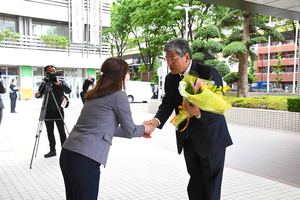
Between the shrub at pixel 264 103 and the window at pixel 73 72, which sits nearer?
the shrub at pixel 264 103

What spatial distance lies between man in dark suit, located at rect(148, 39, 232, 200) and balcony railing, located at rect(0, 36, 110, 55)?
27.6m

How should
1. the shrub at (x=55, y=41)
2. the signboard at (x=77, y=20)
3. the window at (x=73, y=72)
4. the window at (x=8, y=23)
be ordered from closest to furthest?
the window at (x=8, y=23) < the shrub at (x=55, y=41) < the signboard at (x=77, y=20) < the window at (x=73, y=72)

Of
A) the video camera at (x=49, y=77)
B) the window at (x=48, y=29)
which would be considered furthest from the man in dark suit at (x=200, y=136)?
the window at (x=48, y=29)

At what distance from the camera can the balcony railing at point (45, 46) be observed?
28.3 metres

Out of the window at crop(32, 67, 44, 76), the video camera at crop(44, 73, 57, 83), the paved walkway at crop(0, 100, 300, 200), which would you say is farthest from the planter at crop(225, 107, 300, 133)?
the window at crop(32, 67, 44, 76)

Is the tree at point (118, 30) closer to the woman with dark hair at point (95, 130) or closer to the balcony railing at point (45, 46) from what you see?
the balcony railing at point (45, 46)

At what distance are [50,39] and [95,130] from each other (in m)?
29.1

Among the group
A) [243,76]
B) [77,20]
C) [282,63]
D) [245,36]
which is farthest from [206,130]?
[282,63]

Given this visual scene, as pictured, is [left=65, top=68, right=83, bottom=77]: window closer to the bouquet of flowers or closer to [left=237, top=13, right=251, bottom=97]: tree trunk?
[left=237, top=13, right=251, bottom=97]: tree trunk

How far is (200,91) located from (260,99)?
9217 mm

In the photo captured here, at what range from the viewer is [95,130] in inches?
98.0

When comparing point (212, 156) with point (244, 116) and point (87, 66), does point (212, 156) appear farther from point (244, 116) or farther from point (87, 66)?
point (87, 66)

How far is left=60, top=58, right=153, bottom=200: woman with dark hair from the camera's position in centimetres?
248

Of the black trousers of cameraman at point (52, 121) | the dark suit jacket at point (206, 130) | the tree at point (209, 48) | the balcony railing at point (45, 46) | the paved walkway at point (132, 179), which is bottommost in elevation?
the paved walkway at point (132, 179)
